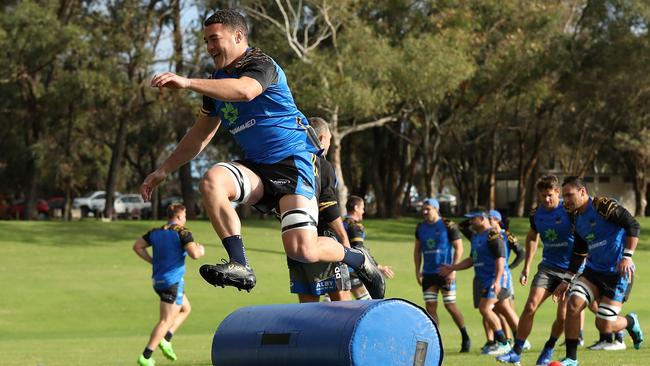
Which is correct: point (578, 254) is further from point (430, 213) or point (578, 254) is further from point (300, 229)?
point (430, 213)

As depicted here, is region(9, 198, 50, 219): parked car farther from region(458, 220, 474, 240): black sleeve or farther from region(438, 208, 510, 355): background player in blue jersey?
region(438, 208, 510, 355): background player in blue jersey

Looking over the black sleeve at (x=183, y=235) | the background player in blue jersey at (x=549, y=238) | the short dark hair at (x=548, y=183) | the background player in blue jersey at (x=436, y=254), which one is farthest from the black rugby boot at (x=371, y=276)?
the background player in blue jersey at (x=436, y=254)

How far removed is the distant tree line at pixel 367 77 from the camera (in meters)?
39.5

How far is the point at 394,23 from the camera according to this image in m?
44.4

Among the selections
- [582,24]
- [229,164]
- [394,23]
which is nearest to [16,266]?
[394,23]

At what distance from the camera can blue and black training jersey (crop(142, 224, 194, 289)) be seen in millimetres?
14766

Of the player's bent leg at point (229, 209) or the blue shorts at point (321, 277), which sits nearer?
the player's bent leg at point (229, 209)

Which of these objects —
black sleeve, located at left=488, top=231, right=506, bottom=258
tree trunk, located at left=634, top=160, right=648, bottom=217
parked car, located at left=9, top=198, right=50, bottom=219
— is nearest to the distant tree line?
tree trunk, located at left=634, top=160, right=648, bottom=217

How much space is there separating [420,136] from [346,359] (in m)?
48.1

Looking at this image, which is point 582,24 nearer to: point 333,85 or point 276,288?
point 333,85

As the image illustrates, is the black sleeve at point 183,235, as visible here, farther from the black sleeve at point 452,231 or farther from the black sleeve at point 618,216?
the black sleeve at point 618,216

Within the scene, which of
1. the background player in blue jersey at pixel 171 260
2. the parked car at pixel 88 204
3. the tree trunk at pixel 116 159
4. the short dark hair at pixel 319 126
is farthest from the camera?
the parked car at pixel 88 204

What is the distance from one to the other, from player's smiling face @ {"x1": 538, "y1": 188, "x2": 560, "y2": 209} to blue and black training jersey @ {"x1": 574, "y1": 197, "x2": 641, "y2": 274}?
6.16ft

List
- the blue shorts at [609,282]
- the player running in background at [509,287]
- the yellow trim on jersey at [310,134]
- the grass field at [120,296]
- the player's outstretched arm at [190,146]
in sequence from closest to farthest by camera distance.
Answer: the yellow trim on jersey at [310,134] → the player's outstretched arm at [190,146] → the blue shorts at [609,282] → the player running in background at [509,287] → the grass field at [120,296]
